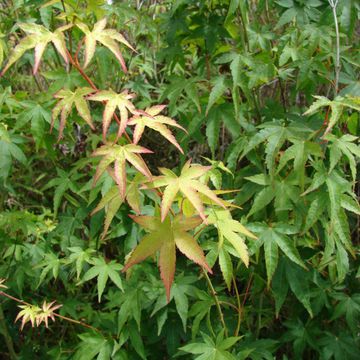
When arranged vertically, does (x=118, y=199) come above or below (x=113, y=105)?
below

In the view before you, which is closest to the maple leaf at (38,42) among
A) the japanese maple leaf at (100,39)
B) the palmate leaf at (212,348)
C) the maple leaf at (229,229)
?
the japanese maple leaf at (100,39)

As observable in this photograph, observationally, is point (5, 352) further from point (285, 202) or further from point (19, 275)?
point (285, 202)

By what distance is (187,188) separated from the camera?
3.65 feet

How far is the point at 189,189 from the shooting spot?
3.64ft

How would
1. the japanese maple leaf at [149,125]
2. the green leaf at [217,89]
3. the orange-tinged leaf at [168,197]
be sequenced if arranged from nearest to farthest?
the orange-tinged leaf at [168,197]
the japanese maple leaf at [149,125]
the green leaf at [217,89]

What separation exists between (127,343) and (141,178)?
1038 mm

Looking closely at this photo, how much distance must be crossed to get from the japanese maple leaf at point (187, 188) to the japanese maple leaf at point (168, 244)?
59mm

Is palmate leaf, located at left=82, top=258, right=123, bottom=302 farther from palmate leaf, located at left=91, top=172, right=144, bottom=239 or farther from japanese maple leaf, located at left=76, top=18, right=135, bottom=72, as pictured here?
japanese maple leaf, located at left=76, top=18, right=135, bottom=72

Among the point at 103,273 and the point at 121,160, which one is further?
the point at 103,273

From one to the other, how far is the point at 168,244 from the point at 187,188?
14cm

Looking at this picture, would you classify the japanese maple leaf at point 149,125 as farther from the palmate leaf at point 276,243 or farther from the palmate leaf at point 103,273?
the palmate leaf at point 103,273

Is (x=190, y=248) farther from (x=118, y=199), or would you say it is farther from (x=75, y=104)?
(x=75, y=104)

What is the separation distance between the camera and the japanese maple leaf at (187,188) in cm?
107

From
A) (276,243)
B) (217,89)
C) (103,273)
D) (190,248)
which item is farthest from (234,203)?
(190,248)
